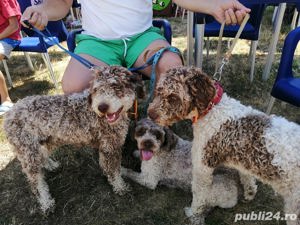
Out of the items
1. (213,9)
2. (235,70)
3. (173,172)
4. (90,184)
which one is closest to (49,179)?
(90,184)

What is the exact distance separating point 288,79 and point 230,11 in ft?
3.89

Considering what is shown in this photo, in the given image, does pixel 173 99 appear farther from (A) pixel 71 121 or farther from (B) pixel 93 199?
(B) pixel 93 199

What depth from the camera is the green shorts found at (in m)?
3.00

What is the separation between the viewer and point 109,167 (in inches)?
111

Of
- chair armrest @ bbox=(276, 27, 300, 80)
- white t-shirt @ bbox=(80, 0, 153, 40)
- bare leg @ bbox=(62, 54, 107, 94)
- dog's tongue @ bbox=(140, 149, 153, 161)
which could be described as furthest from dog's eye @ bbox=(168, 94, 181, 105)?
chair armrest @ bbox=(276, 27, 300, 80)

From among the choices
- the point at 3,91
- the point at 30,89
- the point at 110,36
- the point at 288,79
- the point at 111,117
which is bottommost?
the point at 30,89

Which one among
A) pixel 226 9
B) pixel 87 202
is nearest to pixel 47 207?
pixel 87 202

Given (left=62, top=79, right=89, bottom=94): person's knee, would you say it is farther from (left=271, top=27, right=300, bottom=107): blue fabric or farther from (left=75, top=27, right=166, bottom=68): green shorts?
(left=271, top=27, right=300, bottom=107): blue fabric

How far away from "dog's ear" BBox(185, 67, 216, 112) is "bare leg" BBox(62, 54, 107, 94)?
1.11 m

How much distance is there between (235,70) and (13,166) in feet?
11.6

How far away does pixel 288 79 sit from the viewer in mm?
3119

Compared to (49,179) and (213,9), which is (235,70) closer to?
(213,9)

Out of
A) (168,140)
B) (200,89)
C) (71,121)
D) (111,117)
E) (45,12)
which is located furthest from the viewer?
(45,12)

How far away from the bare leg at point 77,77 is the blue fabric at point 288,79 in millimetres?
1720
